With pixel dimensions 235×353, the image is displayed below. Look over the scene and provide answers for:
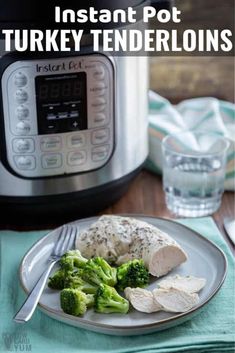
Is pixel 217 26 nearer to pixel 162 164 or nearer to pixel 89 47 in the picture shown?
pixel 162 164

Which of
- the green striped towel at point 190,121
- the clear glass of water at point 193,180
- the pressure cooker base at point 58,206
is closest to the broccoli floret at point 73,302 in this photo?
the pressure cooker base at point 58,206

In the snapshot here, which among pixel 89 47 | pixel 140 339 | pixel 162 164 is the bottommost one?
pixel 140 339

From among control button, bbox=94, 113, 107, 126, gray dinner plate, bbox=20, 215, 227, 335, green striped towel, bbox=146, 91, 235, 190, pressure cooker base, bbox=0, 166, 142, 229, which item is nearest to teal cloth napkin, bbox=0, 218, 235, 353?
gray dinner plate, bbox=20, 215, 227, 335

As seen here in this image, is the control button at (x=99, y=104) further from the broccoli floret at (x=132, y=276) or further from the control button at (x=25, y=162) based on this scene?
the broccoli floret at (x=132, y=276)

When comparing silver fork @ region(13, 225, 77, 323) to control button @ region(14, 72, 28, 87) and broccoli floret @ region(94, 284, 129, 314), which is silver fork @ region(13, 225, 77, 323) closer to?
broccoli floret @ region(94, 284, 129, 314)

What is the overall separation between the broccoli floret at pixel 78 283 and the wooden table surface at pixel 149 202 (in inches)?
10.4

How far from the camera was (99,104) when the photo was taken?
1.06m

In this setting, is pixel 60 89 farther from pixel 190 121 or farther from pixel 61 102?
pixel 190 121

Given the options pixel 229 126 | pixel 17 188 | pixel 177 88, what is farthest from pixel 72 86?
pixel 177 88

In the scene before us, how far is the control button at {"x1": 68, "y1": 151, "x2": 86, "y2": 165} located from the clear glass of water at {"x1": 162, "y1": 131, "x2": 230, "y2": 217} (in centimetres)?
17

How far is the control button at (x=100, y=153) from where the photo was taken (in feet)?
3.55

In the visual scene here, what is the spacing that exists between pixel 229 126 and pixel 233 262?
1.34 feet

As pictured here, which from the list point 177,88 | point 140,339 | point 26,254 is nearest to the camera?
point 140,339

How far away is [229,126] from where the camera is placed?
1.36 m
